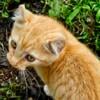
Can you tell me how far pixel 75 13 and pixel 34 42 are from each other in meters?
1.39

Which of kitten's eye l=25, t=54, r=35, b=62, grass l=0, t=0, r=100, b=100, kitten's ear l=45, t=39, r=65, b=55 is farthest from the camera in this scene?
grass l=0, t=0, r=100, b=100

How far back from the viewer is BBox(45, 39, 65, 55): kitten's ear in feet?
13.8

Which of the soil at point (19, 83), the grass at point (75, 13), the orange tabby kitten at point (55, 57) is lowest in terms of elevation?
the soil at point (19, 83)

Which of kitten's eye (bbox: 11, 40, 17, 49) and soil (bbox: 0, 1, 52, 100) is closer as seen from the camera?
kitten's eye (bbox: 11, 40, 17, 49)

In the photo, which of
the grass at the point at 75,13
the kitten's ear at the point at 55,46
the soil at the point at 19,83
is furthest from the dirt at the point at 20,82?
the kitten's ear at the point at 55,46

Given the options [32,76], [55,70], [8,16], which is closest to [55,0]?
[8,16]

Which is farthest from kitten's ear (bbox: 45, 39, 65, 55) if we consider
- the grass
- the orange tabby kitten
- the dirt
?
the grass

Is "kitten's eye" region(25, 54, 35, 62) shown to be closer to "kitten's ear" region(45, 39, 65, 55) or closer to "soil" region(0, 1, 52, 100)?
"kitten's ear" region(45, 39, 65, 55)

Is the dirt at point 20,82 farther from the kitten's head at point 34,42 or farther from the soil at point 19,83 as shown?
the kitten's head at point 34,42

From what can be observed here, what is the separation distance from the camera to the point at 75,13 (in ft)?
18.3

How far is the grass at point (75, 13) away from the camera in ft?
18.3

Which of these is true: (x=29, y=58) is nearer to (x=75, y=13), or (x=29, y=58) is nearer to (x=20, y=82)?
(x=20, y=82)

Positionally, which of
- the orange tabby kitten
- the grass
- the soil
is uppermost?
the orange tabby kitten

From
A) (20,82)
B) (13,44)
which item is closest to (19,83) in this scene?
(20,82)
